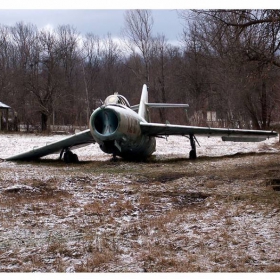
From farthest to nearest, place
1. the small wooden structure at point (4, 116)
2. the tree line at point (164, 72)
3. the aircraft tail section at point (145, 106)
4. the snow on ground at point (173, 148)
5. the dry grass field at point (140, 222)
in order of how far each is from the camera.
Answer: the small wooden structure at point (4, 116), the snow on ground at point (173, 148), the aircraft tail section at point (145, 106), the tree line at point (164, 72), the dry grass field at point (140, 222)

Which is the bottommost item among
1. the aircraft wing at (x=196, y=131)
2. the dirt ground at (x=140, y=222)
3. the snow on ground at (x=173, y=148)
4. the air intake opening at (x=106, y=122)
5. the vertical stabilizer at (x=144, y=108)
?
the dirt ground at (x=140, y=222)

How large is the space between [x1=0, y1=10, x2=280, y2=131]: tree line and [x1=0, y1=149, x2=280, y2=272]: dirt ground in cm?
356

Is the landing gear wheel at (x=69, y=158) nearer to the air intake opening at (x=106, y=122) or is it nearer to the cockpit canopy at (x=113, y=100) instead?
the air intake opening at (x=106, y=122)

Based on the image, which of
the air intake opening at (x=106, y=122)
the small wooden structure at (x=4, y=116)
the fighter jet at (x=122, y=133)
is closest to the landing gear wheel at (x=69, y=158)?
the fighter jet at (x=122, y=133)

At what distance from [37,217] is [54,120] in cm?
2789

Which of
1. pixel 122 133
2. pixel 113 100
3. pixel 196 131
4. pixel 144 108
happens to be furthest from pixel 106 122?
pixel 144 108

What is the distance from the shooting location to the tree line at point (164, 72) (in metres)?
11.5

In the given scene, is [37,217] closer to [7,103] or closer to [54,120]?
[54,120]

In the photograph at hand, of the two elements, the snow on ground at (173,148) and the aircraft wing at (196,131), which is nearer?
the aircraft wing at (196,131)

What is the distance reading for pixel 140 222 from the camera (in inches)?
277

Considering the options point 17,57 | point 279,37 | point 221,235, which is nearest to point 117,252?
point 221,235

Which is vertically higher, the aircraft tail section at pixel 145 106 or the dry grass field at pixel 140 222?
the aircraft tail section at pixel 145 106

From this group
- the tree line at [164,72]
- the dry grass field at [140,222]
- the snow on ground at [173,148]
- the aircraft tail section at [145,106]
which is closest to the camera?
the dry grass field at [140,222]

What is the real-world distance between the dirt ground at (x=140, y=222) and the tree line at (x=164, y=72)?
3555 mm
